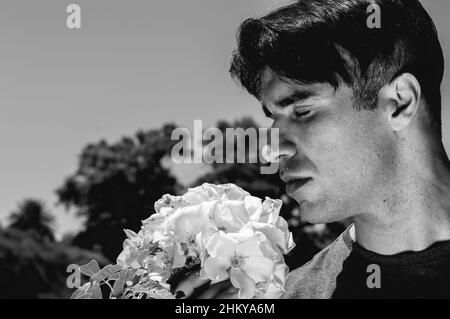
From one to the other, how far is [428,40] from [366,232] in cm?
85

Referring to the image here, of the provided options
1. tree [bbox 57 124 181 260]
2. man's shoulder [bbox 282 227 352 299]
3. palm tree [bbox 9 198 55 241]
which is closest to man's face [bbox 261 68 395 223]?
man's shoulder [bbox 282 227 352 299]

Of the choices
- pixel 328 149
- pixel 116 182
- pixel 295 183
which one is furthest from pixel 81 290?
pixel 116 182

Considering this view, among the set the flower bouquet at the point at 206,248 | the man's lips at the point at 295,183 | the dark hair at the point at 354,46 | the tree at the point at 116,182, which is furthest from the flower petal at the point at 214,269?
the tree at the point at 116,182

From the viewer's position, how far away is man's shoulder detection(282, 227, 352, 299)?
2.54 m

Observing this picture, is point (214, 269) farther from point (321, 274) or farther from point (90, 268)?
point (321, 274)

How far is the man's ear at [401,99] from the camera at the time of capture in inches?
93.4

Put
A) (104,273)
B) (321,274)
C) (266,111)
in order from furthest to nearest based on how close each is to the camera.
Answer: (321,274) → (266,111) → (104,273)

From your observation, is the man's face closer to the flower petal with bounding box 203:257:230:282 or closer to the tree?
the flower petal with bounding box 203:257:230:282

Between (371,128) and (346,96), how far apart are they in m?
0.16

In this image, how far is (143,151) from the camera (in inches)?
1068

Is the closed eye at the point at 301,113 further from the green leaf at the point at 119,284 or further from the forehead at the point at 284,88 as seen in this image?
the green leaf at the point at 119,284

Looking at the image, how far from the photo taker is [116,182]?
26250mm
